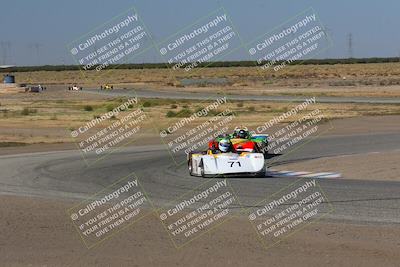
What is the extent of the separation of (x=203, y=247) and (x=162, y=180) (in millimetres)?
8249

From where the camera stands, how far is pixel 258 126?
3981 cm

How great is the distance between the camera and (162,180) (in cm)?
1902

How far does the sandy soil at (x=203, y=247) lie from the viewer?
390 inches

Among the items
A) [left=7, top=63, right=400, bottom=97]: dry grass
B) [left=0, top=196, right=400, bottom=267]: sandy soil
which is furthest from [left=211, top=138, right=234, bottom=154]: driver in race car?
[left=7, top=63, right=400, bottom=97]: dry grass

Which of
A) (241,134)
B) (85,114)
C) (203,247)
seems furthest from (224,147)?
(85,114)

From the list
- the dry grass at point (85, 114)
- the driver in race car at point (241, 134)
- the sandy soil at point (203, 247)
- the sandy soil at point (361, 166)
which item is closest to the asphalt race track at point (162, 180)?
the sandy soil at point (361, 166)

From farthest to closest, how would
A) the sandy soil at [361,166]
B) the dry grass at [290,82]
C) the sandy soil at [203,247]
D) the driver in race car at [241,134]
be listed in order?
the dry grass at [290,82], the driver in race car at [241,134], the sandy soil at [361,166], the sandy soil at [203,247]

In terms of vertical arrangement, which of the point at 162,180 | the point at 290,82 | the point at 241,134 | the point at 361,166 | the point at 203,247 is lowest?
the point at 361,166

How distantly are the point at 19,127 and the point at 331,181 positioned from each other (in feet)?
85.7

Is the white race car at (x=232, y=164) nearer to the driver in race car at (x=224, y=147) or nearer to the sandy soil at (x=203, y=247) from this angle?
the driver in race car at (x=224, y=147)

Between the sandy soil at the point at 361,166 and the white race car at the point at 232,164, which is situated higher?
the white race car at the point at 232,164

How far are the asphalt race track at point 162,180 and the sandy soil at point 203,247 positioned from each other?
152 cm

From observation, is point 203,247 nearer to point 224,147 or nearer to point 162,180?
point 162,180

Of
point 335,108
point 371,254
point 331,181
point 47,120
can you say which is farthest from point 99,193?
point 335,108
